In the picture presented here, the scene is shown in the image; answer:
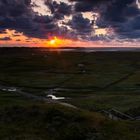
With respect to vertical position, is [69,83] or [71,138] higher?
[71,138]

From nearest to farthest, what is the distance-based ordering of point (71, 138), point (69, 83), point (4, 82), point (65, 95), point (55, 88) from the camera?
point (71, 138) < point (65, 95) < point (55, 88) < point (69, 83) < point (4, 82)

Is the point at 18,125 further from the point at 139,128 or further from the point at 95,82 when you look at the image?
the point at 95,82

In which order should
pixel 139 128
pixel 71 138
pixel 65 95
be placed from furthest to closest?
pixel 65 95 → pixel 139 128 → pixel 71 138

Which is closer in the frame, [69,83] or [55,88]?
[55,88]

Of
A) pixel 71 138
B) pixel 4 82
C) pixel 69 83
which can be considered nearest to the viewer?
pixel 71 138

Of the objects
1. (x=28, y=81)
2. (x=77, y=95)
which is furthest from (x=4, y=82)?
(x=77, y=95)

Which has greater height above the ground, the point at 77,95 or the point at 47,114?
the point at 47,114

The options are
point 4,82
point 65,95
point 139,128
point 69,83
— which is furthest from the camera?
point 4,82

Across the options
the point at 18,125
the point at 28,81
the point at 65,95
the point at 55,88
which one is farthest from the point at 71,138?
the point at 28,81

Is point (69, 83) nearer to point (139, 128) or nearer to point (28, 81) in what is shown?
point (28, 81)
